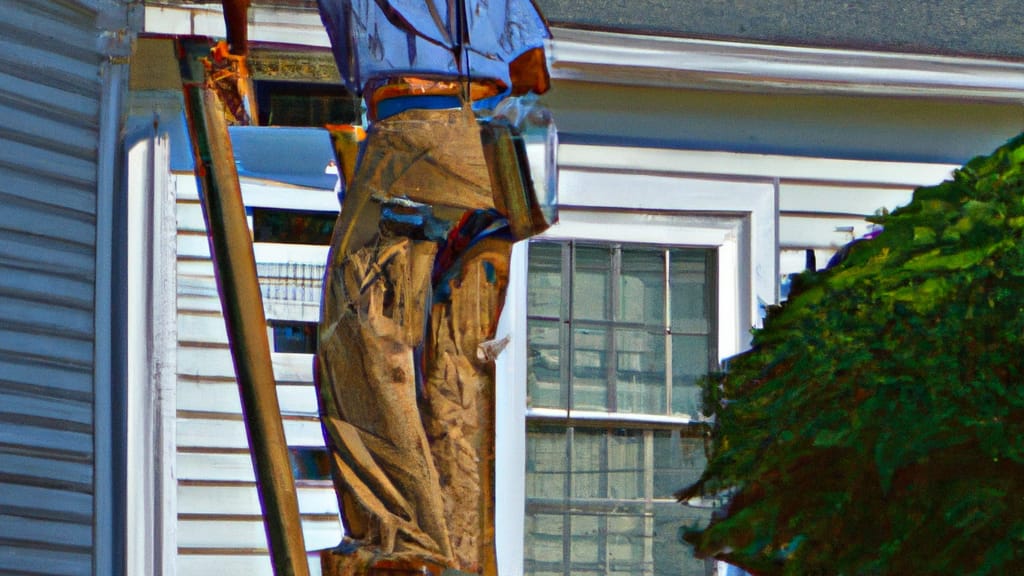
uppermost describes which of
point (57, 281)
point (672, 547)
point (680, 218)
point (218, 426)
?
point (680, 218)

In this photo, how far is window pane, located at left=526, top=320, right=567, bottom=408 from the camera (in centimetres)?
541

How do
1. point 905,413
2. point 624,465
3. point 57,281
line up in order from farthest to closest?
point 624,465 < point 57,281 < point 905,413

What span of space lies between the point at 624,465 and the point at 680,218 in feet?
3.18

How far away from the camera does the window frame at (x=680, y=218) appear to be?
18.0 ft

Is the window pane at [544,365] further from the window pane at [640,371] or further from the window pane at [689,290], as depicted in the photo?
the window pane at [689,290]

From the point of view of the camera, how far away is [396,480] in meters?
2.41

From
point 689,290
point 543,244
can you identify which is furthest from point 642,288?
point 543,244

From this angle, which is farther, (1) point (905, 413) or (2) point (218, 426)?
(2) point (218, 426)

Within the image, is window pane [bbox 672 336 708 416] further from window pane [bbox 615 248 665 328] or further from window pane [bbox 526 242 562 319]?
window pane [bbox 526 242 562 319]

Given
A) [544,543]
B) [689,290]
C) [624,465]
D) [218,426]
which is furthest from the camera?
[689,290]

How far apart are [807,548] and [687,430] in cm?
140

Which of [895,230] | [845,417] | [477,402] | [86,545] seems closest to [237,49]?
[477,402]

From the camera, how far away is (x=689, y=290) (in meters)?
5.60

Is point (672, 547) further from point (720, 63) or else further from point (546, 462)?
point (720, 63)
